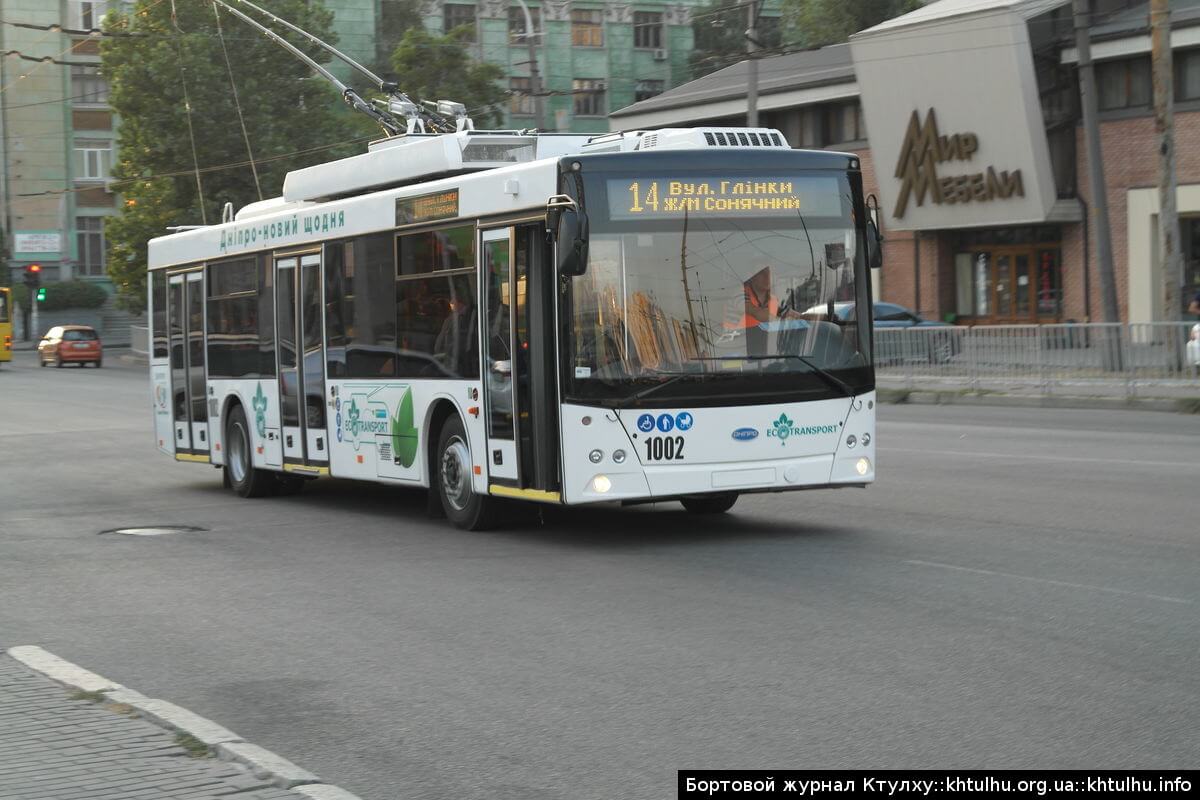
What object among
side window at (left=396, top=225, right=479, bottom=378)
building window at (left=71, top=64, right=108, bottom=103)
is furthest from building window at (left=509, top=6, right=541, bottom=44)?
side window at (left=396, top=225, right=479, bottom=378)

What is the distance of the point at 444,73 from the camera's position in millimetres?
56344

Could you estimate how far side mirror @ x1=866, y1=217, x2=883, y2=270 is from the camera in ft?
40.3

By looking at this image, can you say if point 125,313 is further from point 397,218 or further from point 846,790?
point 846,790

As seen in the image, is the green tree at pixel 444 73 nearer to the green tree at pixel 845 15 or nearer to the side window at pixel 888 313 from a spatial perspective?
the green tree at pixel 845 15

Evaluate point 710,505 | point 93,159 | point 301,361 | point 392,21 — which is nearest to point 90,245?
point 93,159

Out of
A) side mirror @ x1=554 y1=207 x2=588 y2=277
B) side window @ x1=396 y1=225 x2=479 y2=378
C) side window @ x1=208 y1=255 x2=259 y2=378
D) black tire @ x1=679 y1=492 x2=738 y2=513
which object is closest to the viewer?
side mirror @ x1=554 y1=207 x2=588 y2=277

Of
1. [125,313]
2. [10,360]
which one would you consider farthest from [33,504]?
[125,313]

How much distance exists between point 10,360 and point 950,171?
38.2 m

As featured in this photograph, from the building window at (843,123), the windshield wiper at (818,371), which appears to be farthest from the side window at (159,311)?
the building window at (843,123)

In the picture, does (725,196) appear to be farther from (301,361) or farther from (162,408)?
(162,408)

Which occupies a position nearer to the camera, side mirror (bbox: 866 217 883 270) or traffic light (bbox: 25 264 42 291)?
side mirror (bbox: 866 217 883 270)

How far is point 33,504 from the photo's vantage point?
1656cm

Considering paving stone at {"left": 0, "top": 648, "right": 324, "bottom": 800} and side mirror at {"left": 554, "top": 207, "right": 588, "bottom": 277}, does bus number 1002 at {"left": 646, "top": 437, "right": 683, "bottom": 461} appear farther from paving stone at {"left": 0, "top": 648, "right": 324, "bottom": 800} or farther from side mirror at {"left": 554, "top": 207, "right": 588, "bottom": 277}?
paving stone at {"left": 0, "top": 648, "right": 324, "bottom": 800}

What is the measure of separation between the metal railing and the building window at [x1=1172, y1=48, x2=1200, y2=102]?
14.2 metres
